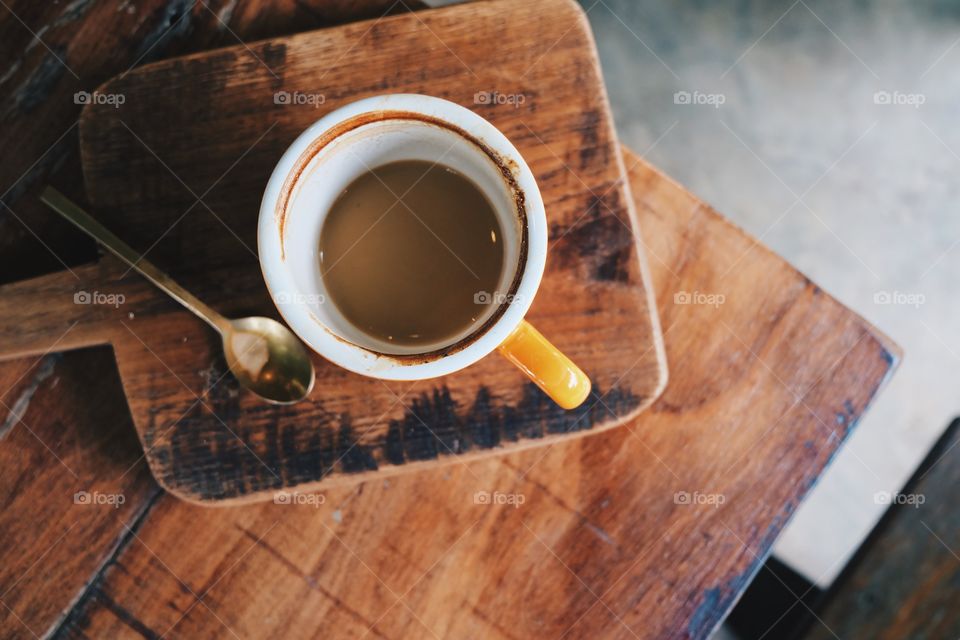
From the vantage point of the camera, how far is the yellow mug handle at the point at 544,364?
64 centimetres

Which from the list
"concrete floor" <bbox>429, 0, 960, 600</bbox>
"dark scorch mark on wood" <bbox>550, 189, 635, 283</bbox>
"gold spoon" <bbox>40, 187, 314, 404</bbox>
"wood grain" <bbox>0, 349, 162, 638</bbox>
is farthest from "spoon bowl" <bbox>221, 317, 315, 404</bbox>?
"concrete floor" <bbox>429, 0, 960, 600</bbox>

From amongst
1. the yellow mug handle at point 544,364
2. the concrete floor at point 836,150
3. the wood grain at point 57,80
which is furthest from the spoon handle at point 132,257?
the concrete floor at point 836,150

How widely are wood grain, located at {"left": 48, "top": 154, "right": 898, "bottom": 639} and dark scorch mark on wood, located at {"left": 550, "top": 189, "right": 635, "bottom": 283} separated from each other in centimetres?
11

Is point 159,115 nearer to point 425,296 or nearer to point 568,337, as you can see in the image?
point 425,296

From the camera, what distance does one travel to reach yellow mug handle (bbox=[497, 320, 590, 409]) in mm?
642

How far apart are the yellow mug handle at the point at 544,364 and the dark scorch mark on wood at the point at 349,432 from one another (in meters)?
0.15

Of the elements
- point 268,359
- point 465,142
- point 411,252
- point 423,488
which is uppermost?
point 465,142

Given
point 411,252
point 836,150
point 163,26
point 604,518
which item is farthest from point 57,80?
point 836,150

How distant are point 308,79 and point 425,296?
12.0 inches

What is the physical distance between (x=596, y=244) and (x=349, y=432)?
1.21ft

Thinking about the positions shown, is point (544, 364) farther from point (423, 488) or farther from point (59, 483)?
point (59, 483)

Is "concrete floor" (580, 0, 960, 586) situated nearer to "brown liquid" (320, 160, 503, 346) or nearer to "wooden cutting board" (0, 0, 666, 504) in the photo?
"wooden cutting board" (0, 0, 666, 504)

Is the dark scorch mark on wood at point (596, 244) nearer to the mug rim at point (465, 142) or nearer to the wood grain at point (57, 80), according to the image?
the mug rim at point (465, 142)

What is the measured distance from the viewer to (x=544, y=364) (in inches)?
25.3
